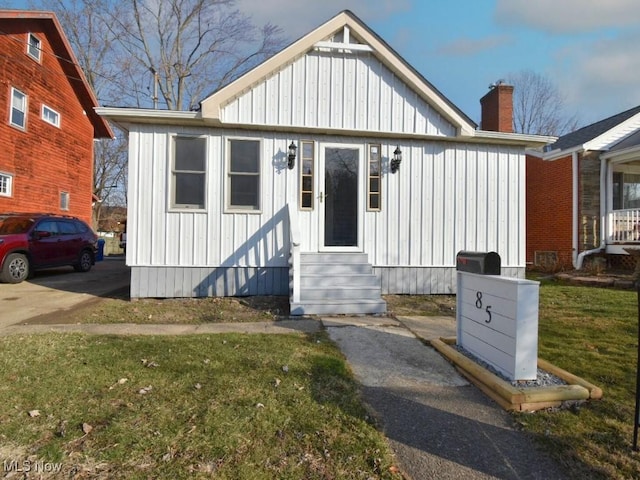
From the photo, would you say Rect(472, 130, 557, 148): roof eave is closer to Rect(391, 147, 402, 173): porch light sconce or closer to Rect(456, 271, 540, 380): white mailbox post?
Rect(391, 147, 402, 173): porch light sconce

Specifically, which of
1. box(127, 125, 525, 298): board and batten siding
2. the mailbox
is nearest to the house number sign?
the mailbox

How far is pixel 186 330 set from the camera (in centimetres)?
482

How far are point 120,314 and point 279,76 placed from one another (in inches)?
198

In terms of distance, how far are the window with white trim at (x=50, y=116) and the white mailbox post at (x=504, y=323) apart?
1708cm

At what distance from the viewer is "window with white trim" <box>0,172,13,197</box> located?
12.4 metres

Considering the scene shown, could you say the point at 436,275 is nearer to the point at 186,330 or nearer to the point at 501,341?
the point at 501,341

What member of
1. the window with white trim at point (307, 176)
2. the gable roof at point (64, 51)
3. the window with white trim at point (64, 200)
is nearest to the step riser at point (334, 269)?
the window with white trim at point (307, 176)

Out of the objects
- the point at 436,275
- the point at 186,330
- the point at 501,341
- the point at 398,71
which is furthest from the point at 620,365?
the point at 398,71

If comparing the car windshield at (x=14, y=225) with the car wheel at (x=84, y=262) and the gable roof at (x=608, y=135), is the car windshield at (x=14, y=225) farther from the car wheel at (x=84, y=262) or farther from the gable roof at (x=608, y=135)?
the gable roof at (x=608, y=135)

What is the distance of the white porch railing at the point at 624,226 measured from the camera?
35.5 ft

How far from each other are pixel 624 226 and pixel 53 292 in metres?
15.3

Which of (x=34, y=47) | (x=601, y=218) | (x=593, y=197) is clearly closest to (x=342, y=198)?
(x=593, y=197)

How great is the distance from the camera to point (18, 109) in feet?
42.8

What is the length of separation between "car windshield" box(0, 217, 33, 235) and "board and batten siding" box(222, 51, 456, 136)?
6239 millimetres
